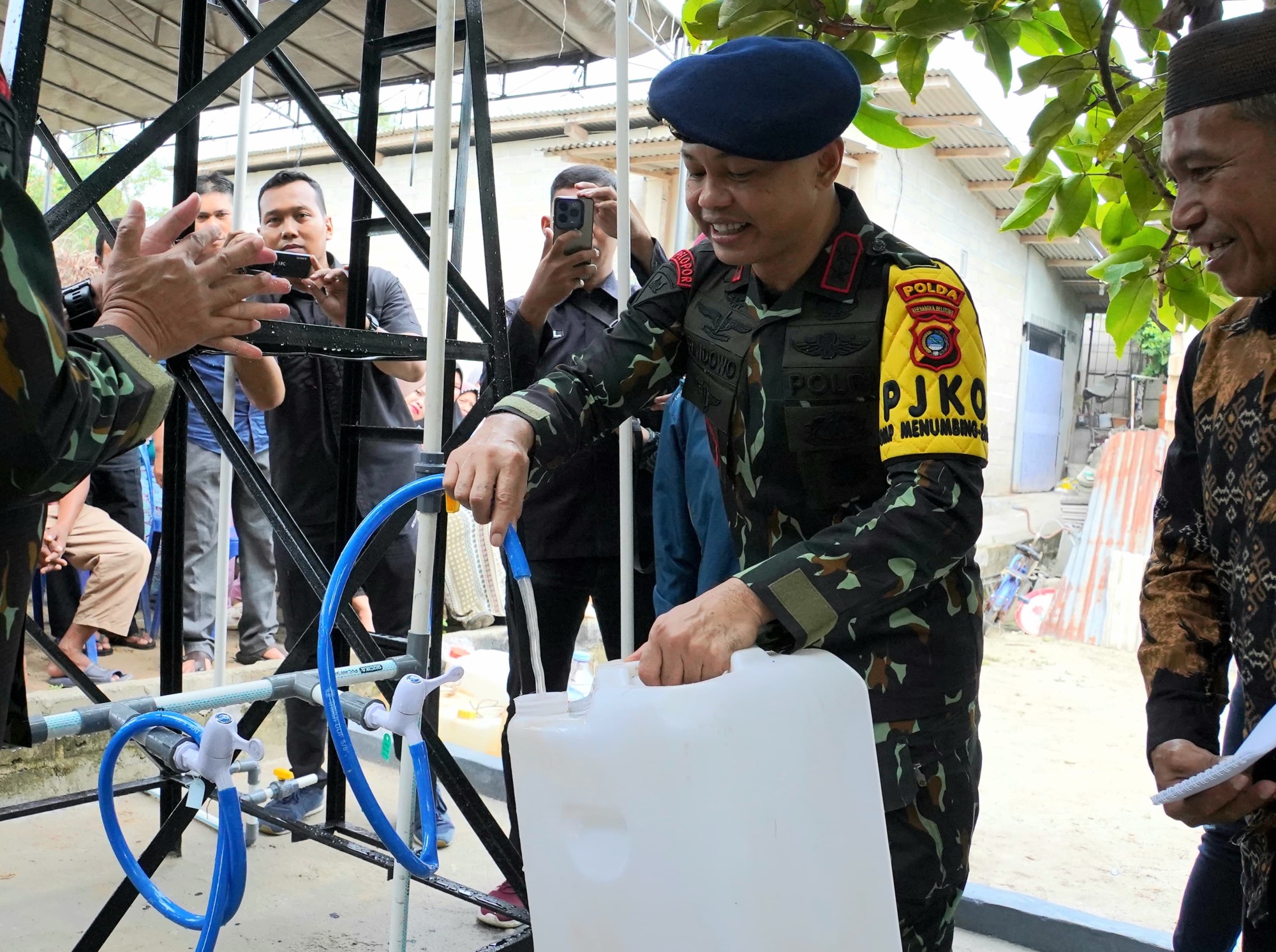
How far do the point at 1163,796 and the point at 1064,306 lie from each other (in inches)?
705

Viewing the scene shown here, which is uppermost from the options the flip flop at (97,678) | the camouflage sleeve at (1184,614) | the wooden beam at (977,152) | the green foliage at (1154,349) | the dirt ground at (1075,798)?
the wooden beam at (977,152)

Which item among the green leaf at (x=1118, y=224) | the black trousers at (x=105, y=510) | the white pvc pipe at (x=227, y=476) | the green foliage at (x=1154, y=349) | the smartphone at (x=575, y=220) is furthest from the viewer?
the green foliage at (x=1154, y=349)

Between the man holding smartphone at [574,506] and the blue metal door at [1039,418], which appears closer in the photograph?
the man holding smartphone at [574,506]

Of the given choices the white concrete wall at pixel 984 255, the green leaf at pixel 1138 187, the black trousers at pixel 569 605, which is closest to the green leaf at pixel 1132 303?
the green leaf at pixel 1138 187

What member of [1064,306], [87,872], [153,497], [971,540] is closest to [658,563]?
[971,540]

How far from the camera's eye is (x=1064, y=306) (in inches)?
696

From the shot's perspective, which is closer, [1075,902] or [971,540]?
[971,540]

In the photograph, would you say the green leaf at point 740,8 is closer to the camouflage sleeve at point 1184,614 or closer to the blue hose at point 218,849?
the camouflage sleeve at point 1184,614

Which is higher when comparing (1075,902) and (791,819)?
(791,819)

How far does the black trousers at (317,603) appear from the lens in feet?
10.5

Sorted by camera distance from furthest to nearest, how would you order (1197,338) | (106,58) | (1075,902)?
1. (106,58)
2. (1075,902)
3. (1197,338)

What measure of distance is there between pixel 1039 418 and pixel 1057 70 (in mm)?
15627

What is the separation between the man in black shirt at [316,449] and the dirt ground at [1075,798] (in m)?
2.24

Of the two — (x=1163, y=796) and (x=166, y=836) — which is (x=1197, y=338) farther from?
(x=166, y=836)
